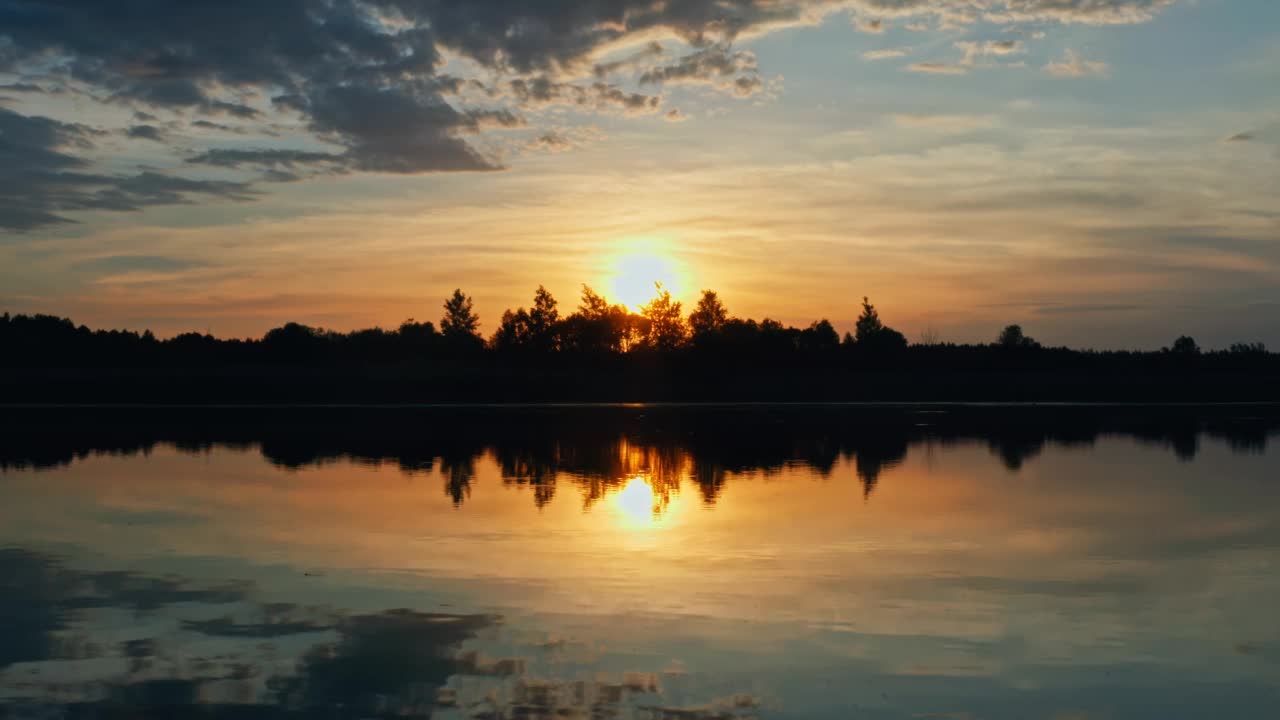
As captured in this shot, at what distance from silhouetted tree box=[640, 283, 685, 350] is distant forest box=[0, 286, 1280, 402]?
69.9 ft

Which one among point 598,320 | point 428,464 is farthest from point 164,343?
point 428,464

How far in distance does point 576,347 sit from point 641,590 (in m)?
155

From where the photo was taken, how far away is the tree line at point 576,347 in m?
117

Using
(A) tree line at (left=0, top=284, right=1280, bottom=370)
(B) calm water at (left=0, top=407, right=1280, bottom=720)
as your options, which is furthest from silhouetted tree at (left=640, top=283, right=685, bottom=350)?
(B) calm water at (left=0, top=407, right=1280, bottom=720)

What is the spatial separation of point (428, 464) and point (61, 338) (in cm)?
12966

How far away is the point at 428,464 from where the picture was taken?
32.8 m

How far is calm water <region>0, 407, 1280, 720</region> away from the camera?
10484 mm

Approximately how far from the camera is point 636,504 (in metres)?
23.9

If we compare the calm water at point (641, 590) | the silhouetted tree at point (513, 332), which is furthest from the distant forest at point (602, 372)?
the calm water at point (641, 590)

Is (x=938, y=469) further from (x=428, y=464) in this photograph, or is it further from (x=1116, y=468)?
(x=428, y=464)

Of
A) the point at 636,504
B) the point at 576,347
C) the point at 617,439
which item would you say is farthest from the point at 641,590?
the point at 576,347

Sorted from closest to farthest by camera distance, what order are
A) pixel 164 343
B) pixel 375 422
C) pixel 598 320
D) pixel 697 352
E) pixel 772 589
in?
1. pixel 772 589
2. pixel 375 422
3. pixel 697 352
4. pixel 164 343
5. pixel 598 320

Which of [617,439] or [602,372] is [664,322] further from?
[617,439]

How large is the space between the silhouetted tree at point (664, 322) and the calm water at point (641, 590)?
449ft
